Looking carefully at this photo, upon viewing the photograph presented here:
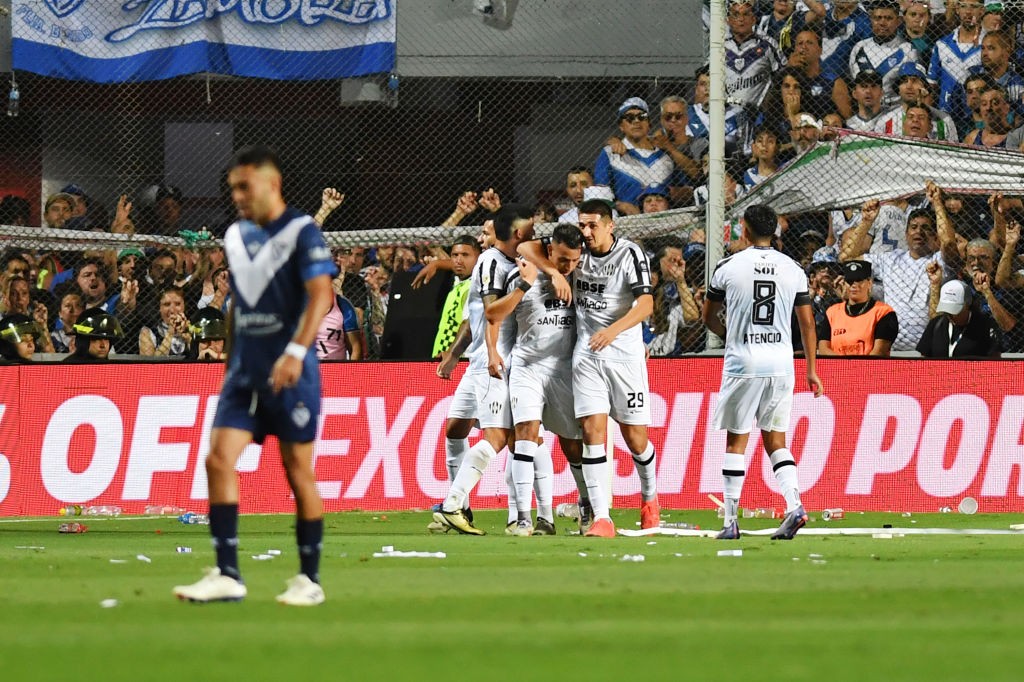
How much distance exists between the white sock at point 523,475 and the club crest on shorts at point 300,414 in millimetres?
5278

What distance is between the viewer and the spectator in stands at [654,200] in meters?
16.6

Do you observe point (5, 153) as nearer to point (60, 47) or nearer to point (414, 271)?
point (60, 47)

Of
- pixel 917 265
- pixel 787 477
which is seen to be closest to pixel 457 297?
pixel 787 477

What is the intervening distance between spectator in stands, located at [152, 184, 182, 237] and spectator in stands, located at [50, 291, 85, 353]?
1.07m

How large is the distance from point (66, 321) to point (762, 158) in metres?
7.21

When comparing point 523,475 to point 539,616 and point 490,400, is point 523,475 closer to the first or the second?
point 490,400

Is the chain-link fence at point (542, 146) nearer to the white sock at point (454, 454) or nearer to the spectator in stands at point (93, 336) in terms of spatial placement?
the spectator in stands at point (93, 336)

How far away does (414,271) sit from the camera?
16.4 meters

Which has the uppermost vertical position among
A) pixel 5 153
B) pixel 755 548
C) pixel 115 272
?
pixel 5 153

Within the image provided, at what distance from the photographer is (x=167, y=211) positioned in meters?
17.4

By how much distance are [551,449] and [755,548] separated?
5.24 m

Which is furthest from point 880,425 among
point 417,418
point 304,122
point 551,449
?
point 304,122

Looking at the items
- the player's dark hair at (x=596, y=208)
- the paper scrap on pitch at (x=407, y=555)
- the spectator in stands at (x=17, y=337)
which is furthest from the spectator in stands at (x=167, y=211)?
the paper scrap on pitch at (x=407, y=555)

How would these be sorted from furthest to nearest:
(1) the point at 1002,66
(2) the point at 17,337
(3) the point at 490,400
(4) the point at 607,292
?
(1) the point at 1002,66, (2) the point at 17,337, (3) the point at 490,400, (4) the point at 607,292
